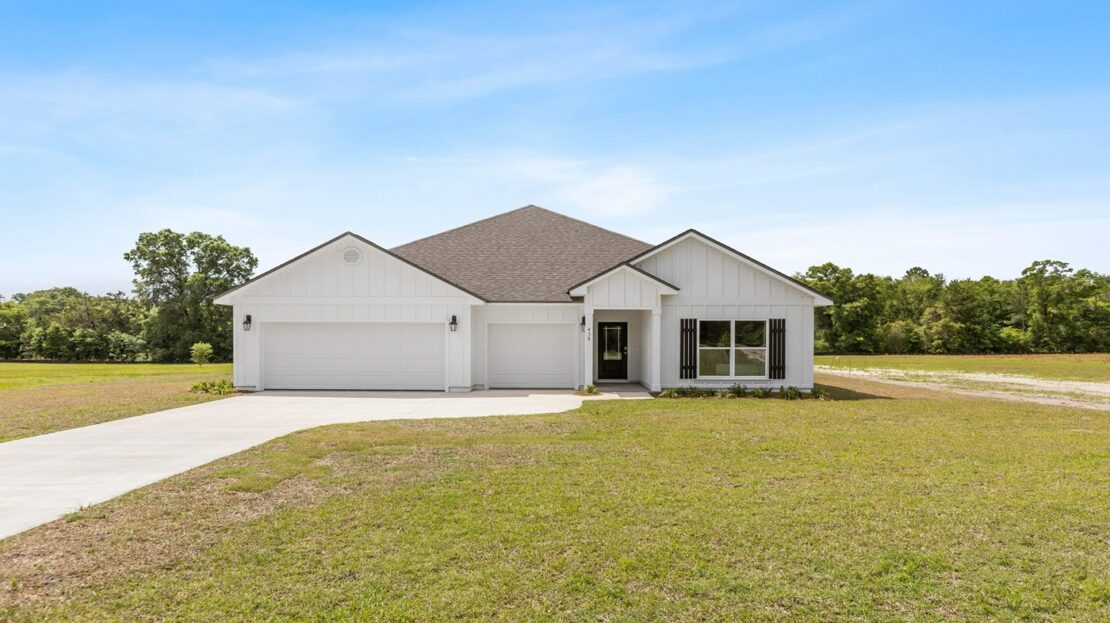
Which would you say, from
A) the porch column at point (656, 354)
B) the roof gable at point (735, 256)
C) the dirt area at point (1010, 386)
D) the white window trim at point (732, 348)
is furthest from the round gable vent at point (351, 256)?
the dirt area at point (1010, 386)

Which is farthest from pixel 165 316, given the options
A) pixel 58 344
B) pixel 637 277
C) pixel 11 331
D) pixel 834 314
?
pixel 834 314

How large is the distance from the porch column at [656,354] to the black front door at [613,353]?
238cm

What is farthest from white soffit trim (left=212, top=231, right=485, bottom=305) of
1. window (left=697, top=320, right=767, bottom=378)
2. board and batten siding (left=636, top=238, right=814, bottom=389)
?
window (left=697, top=320, right=767, bottom=378)

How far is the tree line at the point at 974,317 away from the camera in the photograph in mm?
46875

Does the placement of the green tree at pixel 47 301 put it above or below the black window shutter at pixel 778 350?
above

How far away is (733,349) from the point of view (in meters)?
17.8

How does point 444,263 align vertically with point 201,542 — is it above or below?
above

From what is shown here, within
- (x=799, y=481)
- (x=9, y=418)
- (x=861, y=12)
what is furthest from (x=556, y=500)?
(x=861, y=12)

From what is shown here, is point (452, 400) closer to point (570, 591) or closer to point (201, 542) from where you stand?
point (201, 542)

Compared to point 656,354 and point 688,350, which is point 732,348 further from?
point 656,354

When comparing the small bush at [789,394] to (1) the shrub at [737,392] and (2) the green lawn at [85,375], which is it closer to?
(1) the shrub at [737,392]

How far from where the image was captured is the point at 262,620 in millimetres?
3742

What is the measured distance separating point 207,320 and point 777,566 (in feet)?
151

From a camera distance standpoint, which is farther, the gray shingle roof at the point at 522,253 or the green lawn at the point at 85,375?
the green lawn at the point at 85,375
